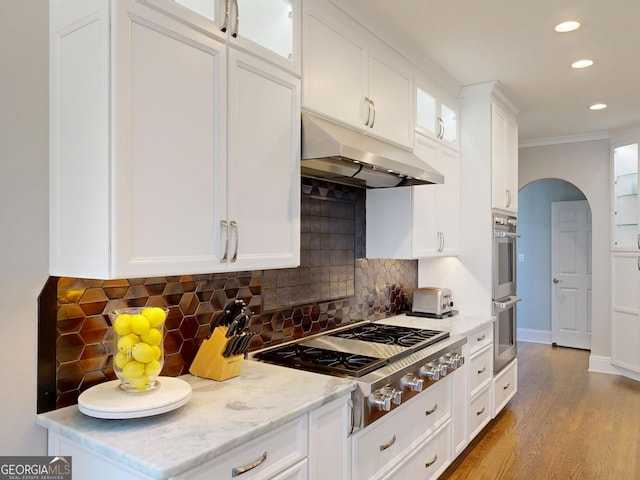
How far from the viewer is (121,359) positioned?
147 cm

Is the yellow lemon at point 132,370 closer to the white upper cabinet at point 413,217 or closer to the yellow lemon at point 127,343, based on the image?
the yellow lemon at point 127,343

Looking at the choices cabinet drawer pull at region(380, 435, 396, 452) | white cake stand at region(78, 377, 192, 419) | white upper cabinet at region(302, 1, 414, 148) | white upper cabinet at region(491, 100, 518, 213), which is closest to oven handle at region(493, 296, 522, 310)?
white upper cabinet at region(491, 100, 518, 213)

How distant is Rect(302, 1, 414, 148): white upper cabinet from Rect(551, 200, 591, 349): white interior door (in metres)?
4.56

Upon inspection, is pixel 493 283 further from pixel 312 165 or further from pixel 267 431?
pixel 267 431

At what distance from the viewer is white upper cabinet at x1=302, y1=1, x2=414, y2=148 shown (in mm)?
2102

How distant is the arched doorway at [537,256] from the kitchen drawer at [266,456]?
597cm

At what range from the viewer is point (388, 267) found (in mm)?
3404

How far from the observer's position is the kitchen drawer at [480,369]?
316 centimetres

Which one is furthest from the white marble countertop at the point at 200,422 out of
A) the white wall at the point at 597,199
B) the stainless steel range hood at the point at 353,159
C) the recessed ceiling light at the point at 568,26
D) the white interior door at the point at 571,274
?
the white interior door at the point at 571,274

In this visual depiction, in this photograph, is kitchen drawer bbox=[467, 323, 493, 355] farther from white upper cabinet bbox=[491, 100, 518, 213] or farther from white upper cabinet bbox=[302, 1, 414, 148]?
white upper cabinet bbox=[302, 1, 414, 148]

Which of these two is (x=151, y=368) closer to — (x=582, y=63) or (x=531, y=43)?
(x=531, y=43)

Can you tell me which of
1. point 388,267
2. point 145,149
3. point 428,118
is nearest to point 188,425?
point 145,149

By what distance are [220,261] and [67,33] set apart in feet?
2.83

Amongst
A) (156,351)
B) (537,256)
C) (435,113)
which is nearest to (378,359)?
(156,351)
